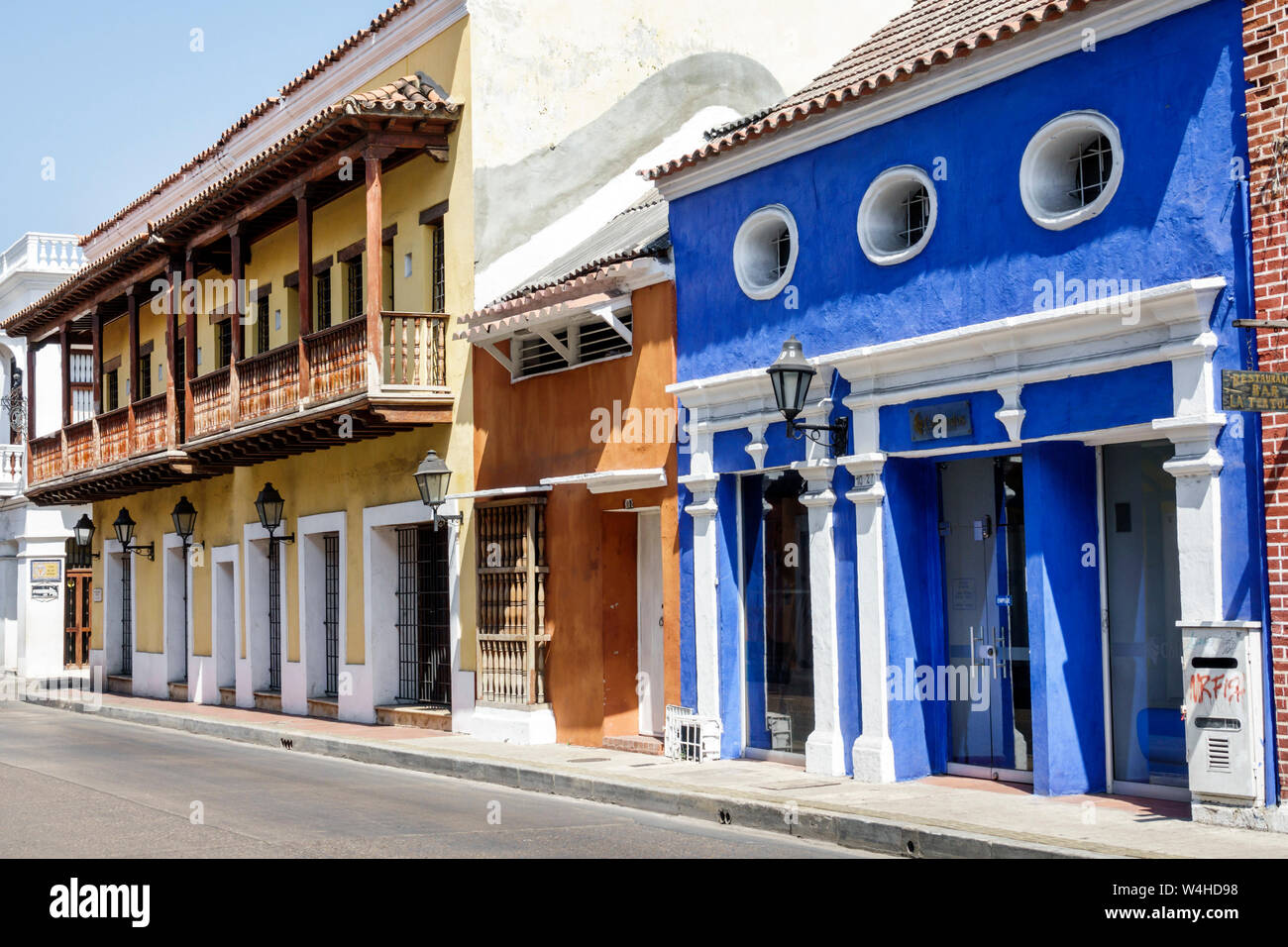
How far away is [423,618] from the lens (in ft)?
66.2

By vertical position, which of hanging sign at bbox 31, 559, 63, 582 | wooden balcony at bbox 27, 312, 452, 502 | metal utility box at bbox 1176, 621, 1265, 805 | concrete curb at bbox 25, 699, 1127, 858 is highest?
wooden balcony at bbox 27, 312, 452, 502

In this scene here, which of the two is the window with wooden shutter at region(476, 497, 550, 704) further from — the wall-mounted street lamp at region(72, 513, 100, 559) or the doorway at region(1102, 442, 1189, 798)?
the wall-mounted street lamp at region(72, 513, 100, 559)

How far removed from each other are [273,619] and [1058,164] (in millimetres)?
16751

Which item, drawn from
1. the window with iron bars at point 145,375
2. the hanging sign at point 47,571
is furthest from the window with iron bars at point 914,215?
the hanging sign at point 47,571

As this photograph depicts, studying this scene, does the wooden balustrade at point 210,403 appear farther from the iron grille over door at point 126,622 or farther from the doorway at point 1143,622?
the doorway at point 1143,622

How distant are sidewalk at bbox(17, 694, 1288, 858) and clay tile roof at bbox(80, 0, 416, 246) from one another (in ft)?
31.9

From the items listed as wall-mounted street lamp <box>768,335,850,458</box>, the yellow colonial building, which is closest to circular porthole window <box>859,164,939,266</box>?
wall-mounted street lamp <box>768,335,850,458</box>

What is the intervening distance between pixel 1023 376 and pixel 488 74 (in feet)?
32.4

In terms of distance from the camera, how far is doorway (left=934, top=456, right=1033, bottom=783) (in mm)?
11867

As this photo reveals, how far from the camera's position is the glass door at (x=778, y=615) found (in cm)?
1374
